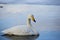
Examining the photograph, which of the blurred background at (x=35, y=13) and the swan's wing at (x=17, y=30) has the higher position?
the blurred background at (x=35, y=13)

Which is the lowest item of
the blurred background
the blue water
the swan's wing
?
the blue water

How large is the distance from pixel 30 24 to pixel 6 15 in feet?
0.80

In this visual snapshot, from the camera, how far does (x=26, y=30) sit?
2.22 metres

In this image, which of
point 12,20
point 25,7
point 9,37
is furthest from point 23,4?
point 9,37

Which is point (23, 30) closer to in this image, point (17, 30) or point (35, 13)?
point (17, 30)

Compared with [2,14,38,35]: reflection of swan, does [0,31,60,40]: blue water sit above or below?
below

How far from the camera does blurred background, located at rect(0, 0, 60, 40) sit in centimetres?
223

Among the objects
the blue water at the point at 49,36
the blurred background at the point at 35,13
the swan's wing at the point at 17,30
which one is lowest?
the blue water at the point at 49,36

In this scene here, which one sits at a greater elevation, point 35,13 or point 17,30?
point 35,13

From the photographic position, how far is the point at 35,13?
2.25 metres

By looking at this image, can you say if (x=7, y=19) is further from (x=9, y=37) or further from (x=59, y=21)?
(x=59, y=21)

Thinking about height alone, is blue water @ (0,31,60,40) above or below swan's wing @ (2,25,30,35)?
below

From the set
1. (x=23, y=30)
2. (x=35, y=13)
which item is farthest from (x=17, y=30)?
(x=35, y=13)

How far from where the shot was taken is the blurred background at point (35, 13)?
2232 mm
